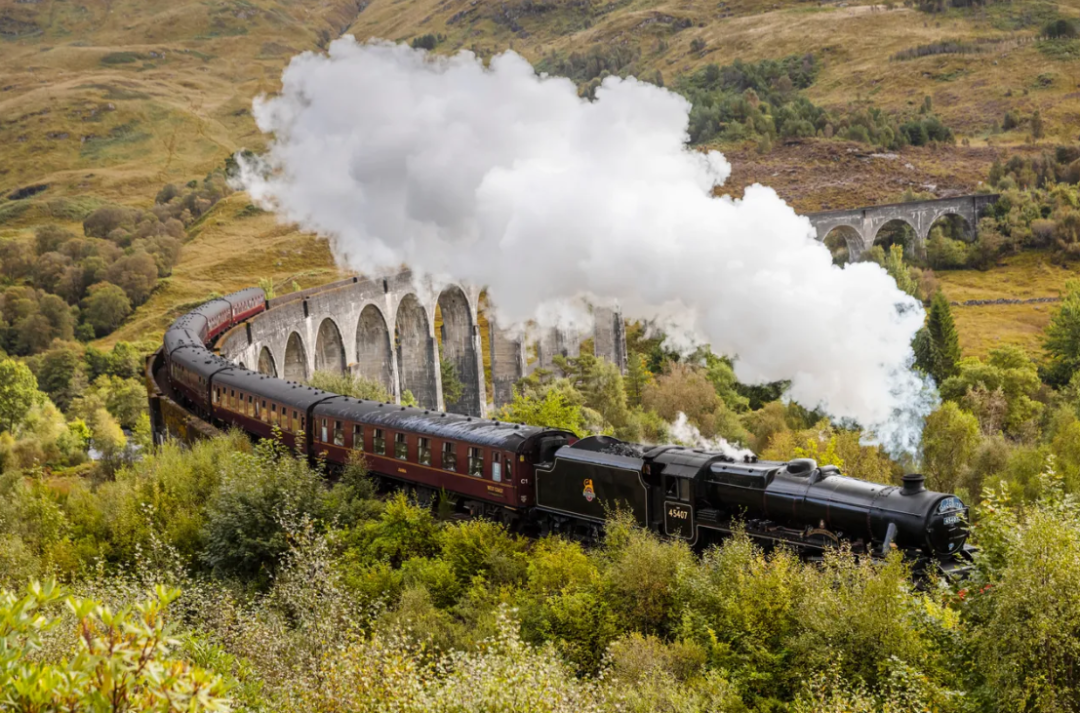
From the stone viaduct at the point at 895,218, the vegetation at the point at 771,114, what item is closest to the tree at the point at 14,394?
the stone viaduct at the point at 895,218

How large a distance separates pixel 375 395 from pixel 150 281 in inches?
2546

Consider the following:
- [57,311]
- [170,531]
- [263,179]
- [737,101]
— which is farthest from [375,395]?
[737,101]

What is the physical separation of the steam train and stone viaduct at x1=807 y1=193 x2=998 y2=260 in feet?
233

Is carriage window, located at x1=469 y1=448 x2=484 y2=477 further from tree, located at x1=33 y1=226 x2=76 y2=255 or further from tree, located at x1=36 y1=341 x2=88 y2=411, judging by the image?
tree, located at x1=33 y1=226 x2=76 y2=255

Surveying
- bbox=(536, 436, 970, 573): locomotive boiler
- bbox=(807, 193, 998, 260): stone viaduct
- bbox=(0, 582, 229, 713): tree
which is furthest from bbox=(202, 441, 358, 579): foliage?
bbox=(807, 193, 998, 260): stone viaduct

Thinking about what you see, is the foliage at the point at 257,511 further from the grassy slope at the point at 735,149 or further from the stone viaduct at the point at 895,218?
the stone viaduct at the point at 895,218

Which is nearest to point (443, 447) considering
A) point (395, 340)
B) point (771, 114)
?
point (395, 340)

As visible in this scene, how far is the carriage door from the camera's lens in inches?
650

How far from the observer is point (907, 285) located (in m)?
59.5

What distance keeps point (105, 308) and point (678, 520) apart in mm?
85125

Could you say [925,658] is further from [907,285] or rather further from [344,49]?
[907,285]

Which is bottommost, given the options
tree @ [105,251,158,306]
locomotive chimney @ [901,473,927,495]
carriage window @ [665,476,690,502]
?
tree @ [105,251,158,306]

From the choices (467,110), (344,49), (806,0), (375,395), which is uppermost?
(806,0)

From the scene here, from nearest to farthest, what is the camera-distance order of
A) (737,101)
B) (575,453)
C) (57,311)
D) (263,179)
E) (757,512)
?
(757,512) → (575,453) → (57,311) → (263,179) → (737,101)
